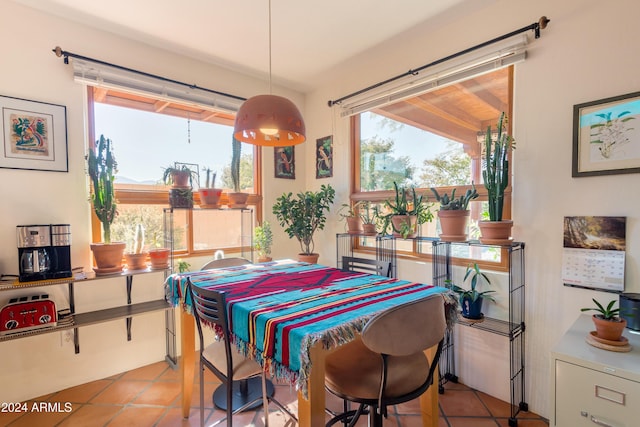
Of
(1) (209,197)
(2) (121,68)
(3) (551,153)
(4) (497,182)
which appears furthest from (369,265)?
(2) (121,68)

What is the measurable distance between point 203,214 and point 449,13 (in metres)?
2.67

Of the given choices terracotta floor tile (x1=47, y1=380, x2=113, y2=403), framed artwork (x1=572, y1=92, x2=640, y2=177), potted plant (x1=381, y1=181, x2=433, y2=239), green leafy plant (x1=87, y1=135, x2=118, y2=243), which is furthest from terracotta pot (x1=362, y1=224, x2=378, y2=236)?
terracotta floor tile (x1=47, y1=380, x2=113, y2=403)

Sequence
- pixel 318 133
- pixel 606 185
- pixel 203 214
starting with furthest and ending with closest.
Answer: pixel 318 133
pixel 203 214
pixel 606 185

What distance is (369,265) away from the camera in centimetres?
246

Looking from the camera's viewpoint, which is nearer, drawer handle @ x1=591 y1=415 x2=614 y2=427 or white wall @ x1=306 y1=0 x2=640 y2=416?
drawer handle @ x1=591 y1=415 x2=614 y2=427

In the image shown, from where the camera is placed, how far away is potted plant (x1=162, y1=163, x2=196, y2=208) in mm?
2527

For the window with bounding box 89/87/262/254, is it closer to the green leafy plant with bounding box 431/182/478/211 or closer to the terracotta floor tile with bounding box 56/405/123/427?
the terracotta floor tile with bounding box 56/405/123/427

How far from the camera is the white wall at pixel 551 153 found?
5.40 feet

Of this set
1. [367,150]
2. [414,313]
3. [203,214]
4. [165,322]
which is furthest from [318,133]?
[414,313]

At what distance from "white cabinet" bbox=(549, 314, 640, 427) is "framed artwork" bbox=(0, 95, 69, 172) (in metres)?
3.23

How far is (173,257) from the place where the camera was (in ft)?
8.98

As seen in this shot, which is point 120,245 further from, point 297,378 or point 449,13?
point 449,13

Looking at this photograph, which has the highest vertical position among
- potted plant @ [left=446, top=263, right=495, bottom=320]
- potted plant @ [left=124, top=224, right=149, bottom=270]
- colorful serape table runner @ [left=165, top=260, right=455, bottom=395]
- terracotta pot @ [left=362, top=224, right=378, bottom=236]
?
terracotta pot @ [left=362, top=224, right=378, bottom=236]

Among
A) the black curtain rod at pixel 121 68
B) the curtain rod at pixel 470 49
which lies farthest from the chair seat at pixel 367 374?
the black curtain rod at pixel 121 68
